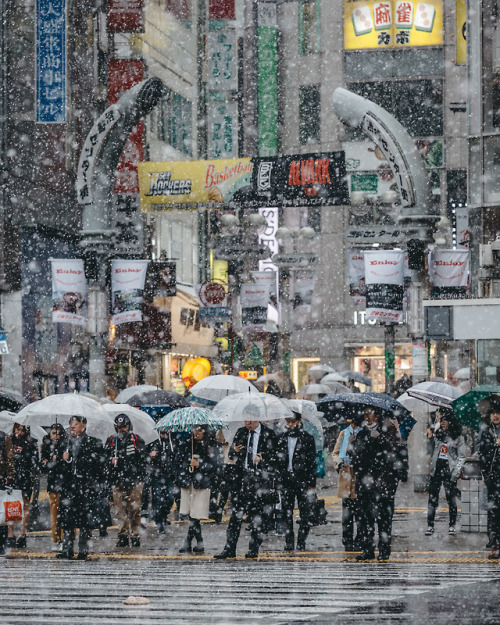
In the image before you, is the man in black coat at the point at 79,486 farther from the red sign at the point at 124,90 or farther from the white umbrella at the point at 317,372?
the red sign at the point at 124,90

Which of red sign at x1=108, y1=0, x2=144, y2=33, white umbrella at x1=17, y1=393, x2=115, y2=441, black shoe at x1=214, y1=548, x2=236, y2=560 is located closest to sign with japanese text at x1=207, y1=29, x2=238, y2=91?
red sign at x1=108, y1=0, x2=144, y2=33

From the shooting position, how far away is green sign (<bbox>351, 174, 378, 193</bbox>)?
4862cm

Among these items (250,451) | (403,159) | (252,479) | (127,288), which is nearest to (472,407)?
(250,451)

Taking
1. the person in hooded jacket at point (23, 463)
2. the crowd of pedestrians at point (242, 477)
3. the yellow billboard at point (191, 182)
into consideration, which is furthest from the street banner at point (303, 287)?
the person in hooded jacket at point (23, 463)

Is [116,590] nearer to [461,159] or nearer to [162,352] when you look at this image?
[162,352]

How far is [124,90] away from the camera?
115 ft

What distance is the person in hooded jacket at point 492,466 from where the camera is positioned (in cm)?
1356

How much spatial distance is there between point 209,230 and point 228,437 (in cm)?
3459

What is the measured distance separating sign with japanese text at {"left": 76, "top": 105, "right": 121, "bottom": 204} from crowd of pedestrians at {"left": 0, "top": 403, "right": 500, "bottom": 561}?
13.2 m

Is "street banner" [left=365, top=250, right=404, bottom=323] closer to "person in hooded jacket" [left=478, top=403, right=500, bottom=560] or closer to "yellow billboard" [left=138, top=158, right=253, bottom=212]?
"yellow billboard" [left=138, top=158, right=253, bottom=212]

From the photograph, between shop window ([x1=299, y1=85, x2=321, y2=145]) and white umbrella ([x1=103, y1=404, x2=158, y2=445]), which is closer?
white umbrella ([x1=103, y1=404, x2=158, y2=445])

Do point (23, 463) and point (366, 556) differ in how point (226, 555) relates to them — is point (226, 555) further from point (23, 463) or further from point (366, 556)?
point (23, 463)

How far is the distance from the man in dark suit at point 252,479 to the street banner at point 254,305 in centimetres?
2184

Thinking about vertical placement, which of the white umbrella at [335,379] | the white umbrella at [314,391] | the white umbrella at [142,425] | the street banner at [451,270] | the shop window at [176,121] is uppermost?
the shop window at [176,121]
